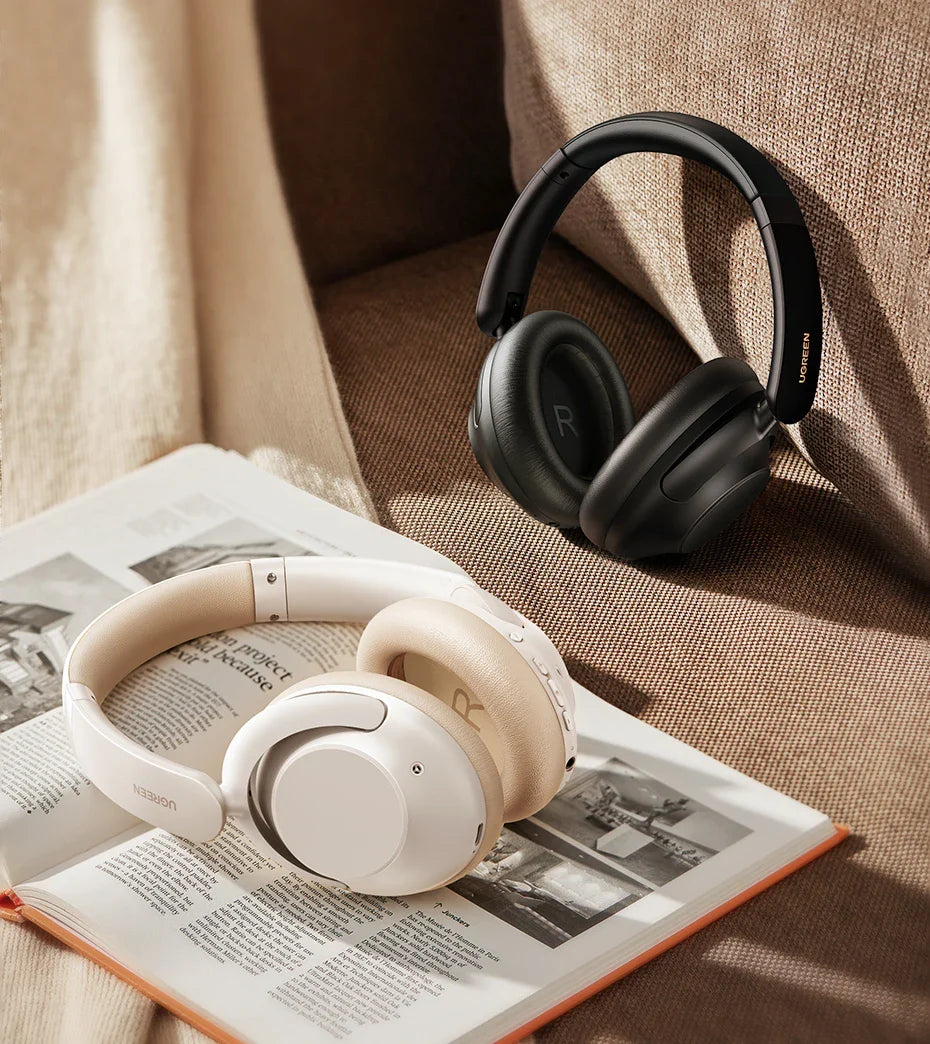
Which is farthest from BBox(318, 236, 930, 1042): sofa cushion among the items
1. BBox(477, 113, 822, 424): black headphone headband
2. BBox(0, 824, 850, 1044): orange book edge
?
BBox(477, 113, 822, 424): black headphone headband

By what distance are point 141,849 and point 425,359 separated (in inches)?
18.7

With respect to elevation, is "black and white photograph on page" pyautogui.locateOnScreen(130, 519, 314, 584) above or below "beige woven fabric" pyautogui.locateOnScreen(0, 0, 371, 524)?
below

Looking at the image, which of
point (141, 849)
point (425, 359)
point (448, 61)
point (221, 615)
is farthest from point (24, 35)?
point (141, 849)

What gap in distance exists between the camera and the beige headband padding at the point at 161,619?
1.78 feet

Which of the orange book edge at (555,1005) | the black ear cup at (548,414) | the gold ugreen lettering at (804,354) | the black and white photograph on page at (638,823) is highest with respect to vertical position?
the gold ugreen lettering at (804,354)

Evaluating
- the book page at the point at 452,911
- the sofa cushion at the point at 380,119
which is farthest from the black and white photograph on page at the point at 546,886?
the sofa cushion at the point at 380,119

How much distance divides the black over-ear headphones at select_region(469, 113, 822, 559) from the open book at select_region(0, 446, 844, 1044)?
0.12m

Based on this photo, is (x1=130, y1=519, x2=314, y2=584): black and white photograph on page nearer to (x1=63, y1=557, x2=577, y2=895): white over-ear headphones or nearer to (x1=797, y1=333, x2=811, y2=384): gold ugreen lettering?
(x1=63, y1=557, x2=577, y2=895): white over-ear headphones

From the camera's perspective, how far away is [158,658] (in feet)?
1.98

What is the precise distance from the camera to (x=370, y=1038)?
0.44 metres

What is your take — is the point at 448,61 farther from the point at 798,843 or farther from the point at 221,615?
the point at 798,843

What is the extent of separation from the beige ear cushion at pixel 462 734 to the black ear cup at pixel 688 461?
8.9 inches

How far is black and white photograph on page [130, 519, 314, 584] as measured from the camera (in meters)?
0.71

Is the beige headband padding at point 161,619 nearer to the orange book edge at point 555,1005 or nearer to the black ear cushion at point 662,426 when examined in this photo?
the orange book edge at point 555,1005
